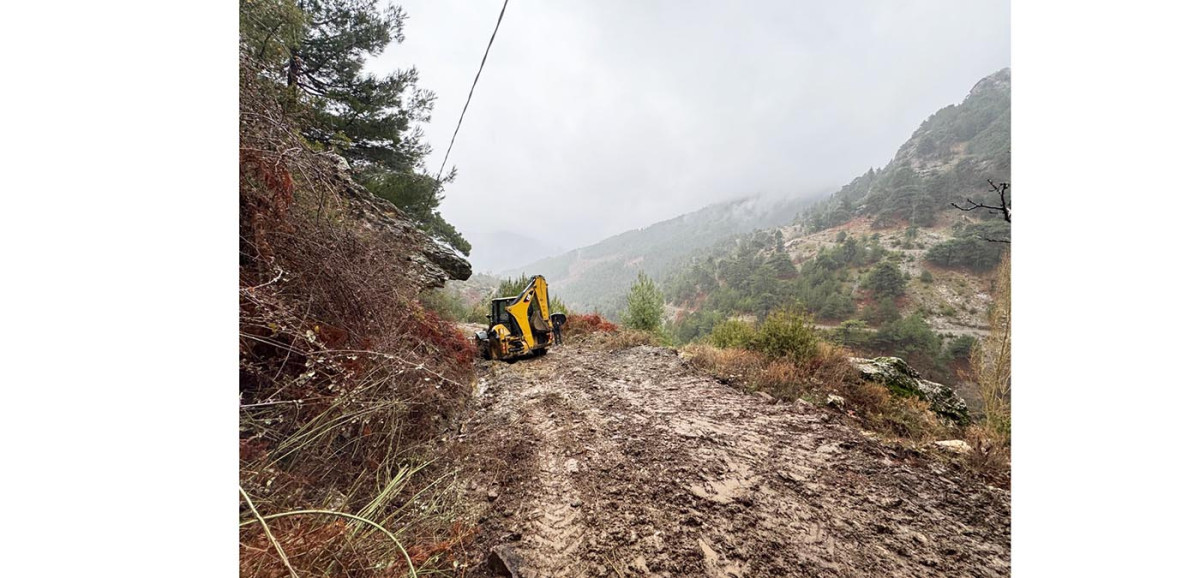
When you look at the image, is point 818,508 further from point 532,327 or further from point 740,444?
point 532,327

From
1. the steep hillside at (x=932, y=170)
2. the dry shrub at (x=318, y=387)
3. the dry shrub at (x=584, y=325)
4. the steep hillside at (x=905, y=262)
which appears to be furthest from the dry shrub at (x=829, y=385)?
the steep hillside at (x=932, y=170)

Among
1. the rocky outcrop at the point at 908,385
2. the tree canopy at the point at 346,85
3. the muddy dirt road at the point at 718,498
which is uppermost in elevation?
the tree canopy at the point at 346,85

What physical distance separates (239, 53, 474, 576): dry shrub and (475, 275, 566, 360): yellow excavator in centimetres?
236

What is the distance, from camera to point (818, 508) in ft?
4.90

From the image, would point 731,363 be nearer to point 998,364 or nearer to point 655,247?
point 998,364

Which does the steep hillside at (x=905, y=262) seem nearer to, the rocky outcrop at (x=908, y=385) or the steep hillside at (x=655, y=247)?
the rocky outcrop at (x=908, y=385)

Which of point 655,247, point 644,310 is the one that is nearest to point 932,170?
point 644,310

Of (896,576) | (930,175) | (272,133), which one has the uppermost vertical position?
(930,175)

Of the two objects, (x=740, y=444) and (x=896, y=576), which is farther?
(x=740, y=444)

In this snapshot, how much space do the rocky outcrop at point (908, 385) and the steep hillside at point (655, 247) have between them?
52843 millimetres

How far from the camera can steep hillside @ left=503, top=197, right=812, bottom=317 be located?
65.6 metres

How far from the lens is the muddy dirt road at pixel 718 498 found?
1.23 m

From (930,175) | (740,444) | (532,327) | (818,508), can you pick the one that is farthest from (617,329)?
(930,175)

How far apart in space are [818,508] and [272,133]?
9.68 ft
